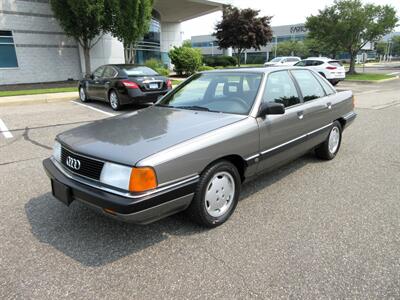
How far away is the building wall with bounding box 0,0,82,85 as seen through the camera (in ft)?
57.2

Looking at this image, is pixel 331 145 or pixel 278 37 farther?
pixel 278 37

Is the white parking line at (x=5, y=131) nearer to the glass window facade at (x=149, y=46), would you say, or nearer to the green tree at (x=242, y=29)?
the glass window facade at (x=149, y=46)

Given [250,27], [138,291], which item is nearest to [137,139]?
[138,291]

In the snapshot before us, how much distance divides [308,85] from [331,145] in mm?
1141

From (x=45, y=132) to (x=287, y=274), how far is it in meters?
6.50

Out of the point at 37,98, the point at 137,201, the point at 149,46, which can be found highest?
the point at 149,46

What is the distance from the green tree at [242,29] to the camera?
99.9 ft

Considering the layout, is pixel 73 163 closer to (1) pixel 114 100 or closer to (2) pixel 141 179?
(2) pixel 141 179

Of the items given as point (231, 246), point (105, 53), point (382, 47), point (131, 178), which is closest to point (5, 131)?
point (131, 178)

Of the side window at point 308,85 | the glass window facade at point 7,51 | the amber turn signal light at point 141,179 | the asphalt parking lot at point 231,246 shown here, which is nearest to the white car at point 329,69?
the side window at point 308,85

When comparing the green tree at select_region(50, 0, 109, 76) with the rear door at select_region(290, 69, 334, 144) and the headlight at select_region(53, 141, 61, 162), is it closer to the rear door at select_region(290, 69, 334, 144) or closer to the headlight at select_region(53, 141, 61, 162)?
the rear door at select_region(290, 69, 334, 144)

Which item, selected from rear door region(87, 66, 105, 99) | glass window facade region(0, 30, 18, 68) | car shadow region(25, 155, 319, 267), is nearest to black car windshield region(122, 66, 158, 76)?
rear door region(87, 66, 105, 99)

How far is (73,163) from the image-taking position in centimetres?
284

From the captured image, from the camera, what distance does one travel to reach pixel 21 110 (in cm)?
1038
